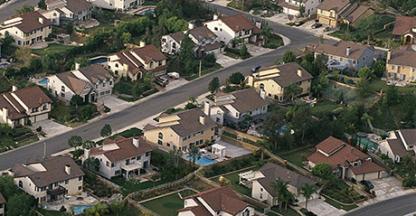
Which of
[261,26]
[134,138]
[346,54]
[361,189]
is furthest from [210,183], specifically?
[261,26]

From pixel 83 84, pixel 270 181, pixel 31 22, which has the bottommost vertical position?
pixel 31 22

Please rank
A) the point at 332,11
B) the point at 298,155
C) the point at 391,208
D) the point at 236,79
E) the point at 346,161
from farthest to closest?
the point at 332,11, the point at 236,79, the point at 298,155, the point at 346,161, the point at 391,208

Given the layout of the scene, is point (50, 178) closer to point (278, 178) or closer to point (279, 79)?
point (278, 178)

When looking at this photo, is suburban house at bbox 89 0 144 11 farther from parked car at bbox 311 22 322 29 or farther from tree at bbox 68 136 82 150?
tree at bbox 68 136 82 150

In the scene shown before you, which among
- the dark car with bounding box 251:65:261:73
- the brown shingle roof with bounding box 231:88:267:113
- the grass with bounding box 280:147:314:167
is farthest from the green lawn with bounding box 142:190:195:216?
the dark car with bounding box 251:65:261:73

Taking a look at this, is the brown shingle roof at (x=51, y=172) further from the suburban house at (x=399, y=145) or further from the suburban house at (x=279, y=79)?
the suburban house at (x=399, y=145)

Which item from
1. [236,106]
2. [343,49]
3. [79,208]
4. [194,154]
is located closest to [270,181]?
[194,154]
